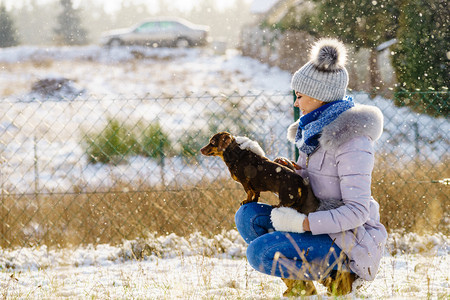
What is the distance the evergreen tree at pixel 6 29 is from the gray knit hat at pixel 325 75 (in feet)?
105

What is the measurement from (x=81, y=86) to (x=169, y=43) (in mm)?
7973

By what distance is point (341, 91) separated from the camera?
2.49 m

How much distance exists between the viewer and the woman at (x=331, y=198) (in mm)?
2314

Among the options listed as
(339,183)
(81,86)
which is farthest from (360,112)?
(81,86)

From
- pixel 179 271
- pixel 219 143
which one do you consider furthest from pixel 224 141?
pixel 179 271

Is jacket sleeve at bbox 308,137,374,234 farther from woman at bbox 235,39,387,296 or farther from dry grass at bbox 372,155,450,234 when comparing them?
dry grass at bbox 372,155,450,234

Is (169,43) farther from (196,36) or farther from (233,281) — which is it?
(233,281)

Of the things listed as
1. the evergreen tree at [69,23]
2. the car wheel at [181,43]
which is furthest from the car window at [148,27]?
the evergreen tree at [69,23]

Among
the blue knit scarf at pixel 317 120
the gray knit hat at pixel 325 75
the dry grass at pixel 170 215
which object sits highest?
the gray knit hat at pixel 325 75

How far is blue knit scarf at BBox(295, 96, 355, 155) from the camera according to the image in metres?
2.42

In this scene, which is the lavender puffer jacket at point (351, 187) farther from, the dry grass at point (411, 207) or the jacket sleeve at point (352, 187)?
the dry grass at point (411, 207)

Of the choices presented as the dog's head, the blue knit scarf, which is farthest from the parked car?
the blue knit scarf

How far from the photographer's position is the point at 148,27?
2517cm

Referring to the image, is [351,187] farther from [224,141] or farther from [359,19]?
[359,19]
